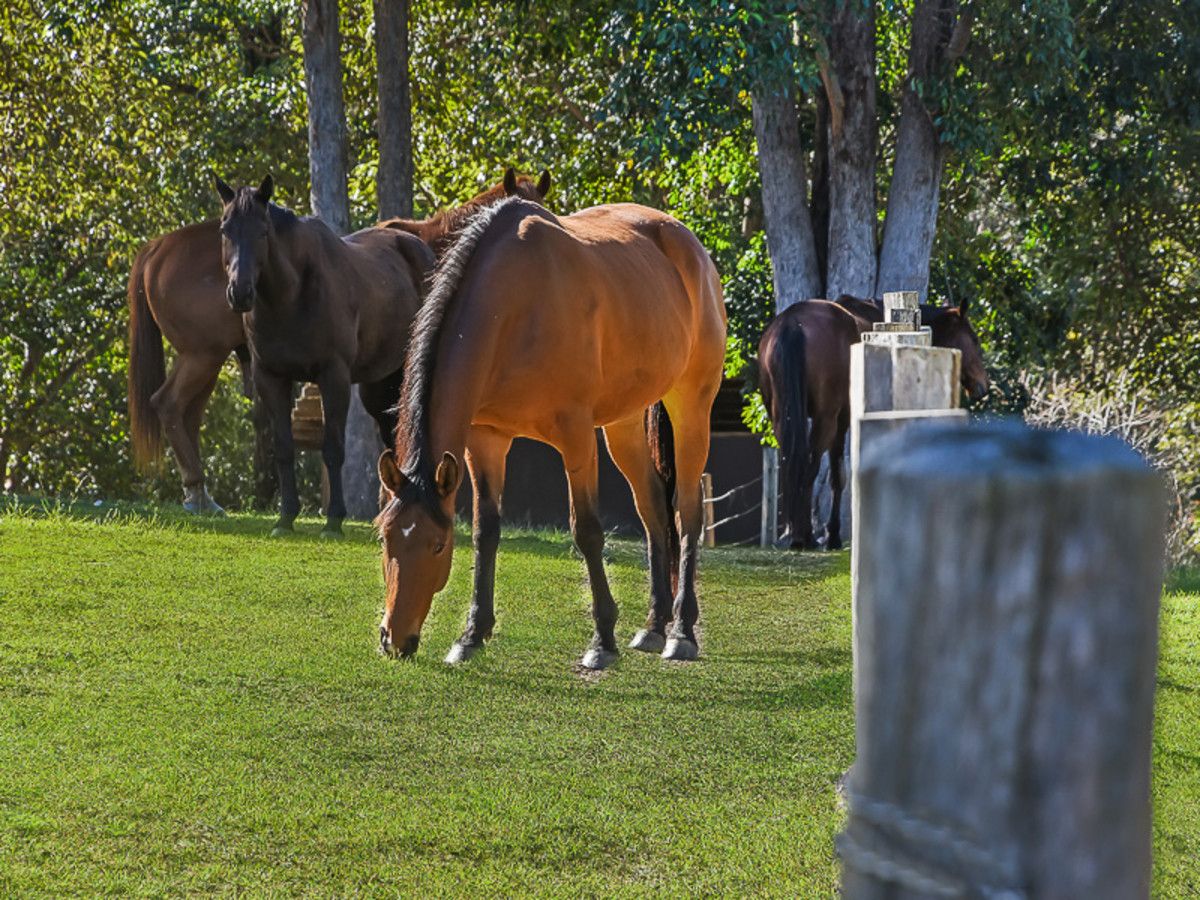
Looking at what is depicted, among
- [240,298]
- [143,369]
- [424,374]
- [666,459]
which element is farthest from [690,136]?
[424,374]

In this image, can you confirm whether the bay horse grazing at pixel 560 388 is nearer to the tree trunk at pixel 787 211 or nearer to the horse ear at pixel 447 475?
the horse ear at pixel 447 475

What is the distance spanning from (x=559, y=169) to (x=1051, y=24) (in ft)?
29.7

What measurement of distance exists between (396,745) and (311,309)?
6121 millimetres

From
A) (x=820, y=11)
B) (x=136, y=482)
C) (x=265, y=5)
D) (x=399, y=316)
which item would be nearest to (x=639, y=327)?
(x=399, y=316)

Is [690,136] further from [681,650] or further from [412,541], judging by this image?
[412,541]

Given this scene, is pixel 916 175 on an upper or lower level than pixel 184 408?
upper

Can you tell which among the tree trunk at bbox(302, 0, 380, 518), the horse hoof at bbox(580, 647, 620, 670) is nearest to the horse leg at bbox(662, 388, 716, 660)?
the horse hoof at bbox(580, 647, 620, 670)

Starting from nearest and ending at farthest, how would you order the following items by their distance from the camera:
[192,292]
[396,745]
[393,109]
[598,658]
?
[396,745] < [598,658] < [192,292] < [393,109]

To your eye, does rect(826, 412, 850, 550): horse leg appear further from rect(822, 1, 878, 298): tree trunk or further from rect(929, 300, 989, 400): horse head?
rect(822, 1, 878, 298): tree trunk

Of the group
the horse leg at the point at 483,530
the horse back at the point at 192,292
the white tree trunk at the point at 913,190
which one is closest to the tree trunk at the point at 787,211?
the white tree trunk at the point at 913,190

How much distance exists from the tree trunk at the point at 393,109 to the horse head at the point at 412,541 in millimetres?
11156

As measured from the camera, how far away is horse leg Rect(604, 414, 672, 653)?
798 cm

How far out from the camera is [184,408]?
12852 mm

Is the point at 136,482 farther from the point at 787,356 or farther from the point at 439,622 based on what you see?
the point at 439,622
